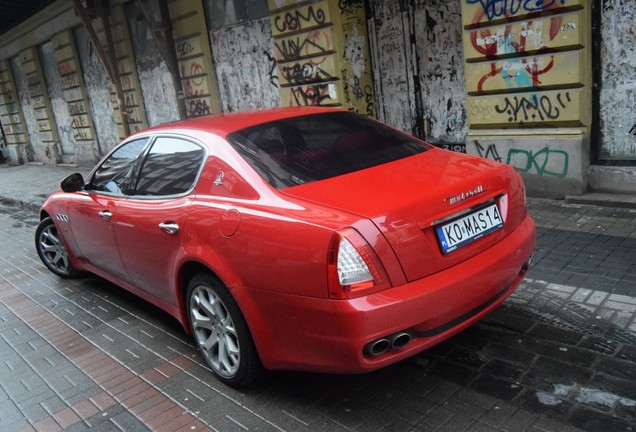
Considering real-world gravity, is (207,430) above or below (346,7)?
below

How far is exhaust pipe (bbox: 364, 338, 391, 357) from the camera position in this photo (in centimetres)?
252

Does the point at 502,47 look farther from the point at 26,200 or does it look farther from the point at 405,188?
the point at 26,200

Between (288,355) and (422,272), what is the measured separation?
81 centimetres

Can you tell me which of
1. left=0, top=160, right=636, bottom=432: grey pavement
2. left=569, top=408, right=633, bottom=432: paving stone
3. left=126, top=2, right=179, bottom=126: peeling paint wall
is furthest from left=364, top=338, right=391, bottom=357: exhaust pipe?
left=126, top=2, right=179, bottom=126: peeling paint wall

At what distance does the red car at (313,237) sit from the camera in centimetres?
254

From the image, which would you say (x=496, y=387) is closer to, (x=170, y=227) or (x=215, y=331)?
(x=215, y=331)

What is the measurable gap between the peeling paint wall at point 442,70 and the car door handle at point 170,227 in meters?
5.19

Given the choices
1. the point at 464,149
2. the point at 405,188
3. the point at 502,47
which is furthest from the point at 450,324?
the point at 464,149

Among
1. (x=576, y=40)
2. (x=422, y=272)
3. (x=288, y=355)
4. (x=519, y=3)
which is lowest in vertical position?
(x=288, y=355)

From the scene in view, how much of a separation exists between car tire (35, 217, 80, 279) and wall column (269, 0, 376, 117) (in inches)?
187

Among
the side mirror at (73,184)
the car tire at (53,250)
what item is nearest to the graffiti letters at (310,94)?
the car tire at (53,250)

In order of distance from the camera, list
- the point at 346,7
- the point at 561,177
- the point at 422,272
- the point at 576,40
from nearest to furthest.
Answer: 1. the point at 422,272
2. the point at 576,40
3. the point at 561,177
4. the point at 346,7

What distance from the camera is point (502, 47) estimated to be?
641 centimetres

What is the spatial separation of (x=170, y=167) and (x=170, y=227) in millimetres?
523
